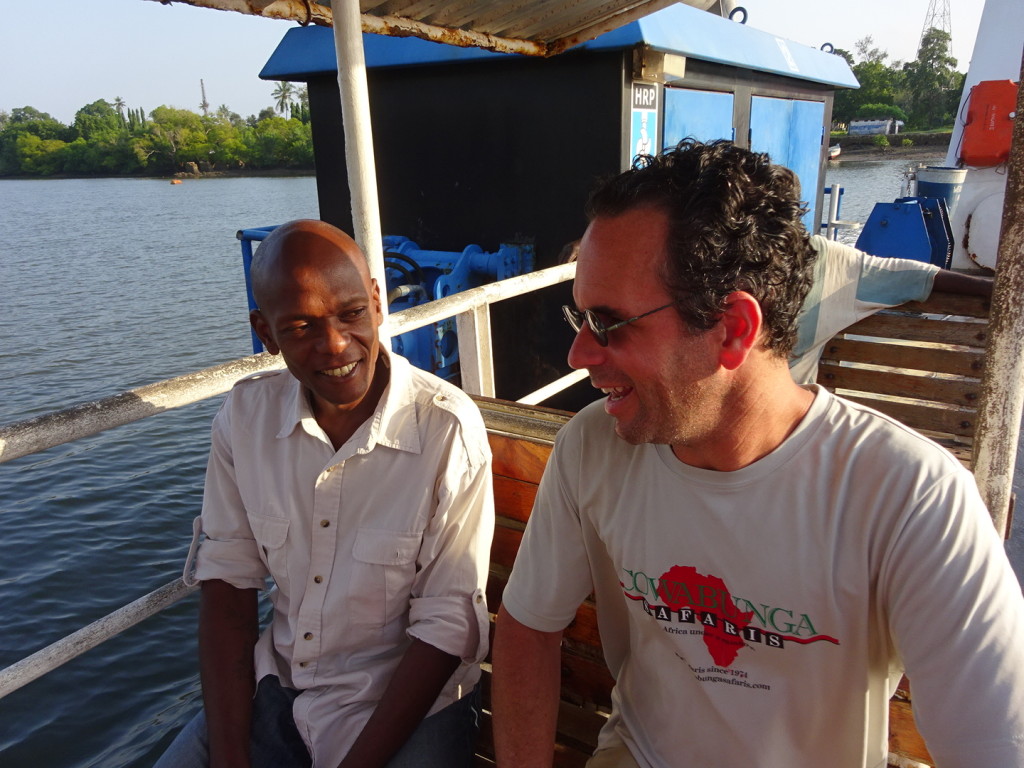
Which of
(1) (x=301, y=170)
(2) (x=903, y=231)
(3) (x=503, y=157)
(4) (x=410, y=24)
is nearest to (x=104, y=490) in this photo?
(3) (x=503, y=157)

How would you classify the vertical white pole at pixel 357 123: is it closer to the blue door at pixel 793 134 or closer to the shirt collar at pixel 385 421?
the shirt collar at pixel 385 421

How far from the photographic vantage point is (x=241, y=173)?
233ft

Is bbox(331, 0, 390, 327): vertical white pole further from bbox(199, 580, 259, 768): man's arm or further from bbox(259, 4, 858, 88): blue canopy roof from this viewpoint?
bbox(259, 4, 858, 88): blue canopy roof

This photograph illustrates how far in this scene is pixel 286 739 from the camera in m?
1.76

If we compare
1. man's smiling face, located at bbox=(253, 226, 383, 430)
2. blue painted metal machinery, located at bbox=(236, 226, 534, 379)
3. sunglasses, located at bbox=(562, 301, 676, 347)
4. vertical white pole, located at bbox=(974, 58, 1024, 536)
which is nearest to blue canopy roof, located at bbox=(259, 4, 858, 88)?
blue painted metal machinery, located at bbox=(236, 226, 534, 379)

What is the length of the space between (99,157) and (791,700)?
91325 mm

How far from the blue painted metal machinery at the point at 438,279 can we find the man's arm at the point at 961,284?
2.93 meters

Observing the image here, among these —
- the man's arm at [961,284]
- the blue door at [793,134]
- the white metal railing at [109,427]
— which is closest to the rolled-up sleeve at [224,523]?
the white metal railing at [109,427]

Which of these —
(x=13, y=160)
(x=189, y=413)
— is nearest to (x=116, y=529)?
(x=189, y=413)

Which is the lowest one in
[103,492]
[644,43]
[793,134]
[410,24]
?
[103,492]

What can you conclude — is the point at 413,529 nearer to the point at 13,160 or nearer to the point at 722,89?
the point at 722,89

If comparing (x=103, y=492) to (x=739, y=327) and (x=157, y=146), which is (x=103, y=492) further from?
(x=157, y=146)

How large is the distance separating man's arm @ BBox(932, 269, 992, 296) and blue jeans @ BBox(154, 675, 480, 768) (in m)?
2.23

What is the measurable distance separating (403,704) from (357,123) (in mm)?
1803
